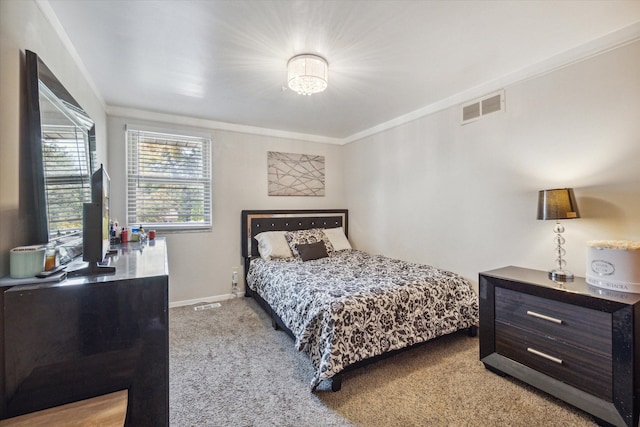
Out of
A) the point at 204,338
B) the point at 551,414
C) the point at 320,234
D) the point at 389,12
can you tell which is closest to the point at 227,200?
the point at 320,234

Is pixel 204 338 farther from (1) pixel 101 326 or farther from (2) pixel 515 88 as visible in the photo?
(2) pixel 515 88

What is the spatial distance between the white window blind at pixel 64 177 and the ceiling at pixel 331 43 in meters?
0.76

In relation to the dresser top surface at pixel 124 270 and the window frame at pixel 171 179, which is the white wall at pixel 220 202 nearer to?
the window frame at pixel 171 179

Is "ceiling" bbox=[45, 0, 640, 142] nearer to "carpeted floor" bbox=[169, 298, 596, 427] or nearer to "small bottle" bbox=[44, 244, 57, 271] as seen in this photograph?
"small bottle" bbox=[44, 244, 57, 271]

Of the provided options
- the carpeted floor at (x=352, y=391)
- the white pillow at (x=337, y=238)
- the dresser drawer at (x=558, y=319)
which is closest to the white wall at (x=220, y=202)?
the white pillow at (x=337, y=238)

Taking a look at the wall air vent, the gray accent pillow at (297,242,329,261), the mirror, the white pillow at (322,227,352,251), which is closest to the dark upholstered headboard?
the white pillow at (322,227,352,251)

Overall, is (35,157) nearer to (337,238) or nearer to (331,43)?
(331,43)

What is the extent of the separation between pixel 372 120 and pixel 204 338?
10.4 ft

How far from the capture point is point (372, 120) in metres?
3.71

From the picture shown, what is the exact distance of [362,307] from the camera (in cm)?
202

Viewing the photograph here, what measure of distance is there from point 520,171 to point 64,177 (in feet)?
10.7

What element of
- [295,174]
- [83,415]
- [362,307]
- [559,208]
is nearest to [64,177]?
[83,415]

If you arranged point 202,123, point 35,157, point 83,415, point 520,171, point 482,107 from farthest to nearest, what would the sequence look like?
point 202,123 → point 482,107 → point 520,171 → point 35,157 → point 83,415

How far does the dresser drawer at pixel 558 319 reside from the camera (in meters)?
1.60
